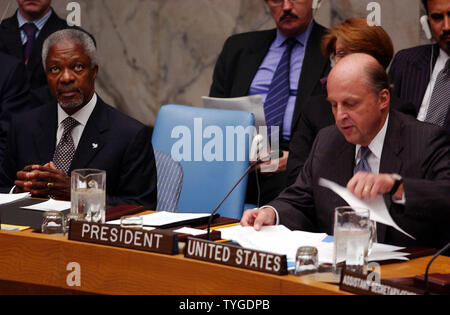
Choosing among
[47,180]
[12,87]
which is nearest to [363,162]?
[47,180]

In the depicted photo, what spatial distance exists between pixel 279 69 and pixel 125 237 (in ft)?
7.15

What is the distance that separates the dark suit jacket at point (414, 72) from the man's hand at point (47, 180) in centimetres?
175

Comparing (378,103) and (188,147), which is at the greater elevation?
(378,103)

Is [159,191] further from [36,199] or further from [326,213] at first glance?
[326,213]

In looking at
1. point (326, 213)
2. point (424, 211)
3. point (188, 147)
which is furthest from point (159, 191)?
point (424, 211)

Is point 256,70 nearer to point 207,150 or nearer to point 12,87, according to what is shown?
point 207,150

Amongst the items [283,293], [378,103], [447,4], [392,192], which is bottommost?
[283,293]

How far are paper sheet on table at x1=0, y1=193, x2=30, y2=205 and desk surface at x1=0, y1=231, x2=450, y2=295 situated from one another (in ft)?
2.11

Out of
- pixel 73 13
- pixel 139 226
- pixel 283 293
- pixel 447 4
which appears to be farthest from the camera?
pixel 73 13

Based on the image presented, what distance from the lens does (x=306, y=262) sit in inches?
85.5

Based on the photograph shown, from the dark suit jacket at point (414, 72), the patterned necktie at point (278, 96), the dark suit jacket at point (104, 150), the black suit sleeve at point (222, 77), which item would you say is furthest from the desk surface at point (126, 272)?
the black suit sleeve at point (222, 77)

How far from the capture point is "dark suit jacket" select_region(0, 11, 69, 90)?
499cm

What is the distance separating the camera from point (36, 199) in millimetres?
3318

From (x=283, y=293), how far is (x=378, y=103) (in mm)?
1134
